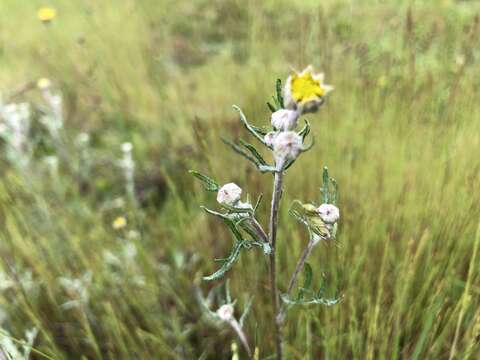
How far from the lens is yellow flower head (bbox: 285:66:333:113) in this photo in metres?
0.73

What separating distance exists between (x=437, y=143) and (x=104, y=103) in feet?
6.39

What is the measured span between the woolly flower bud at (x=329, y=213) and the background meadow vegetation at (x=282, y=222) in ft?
0.75

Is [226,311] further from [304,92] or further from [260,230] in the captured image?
[304,92]

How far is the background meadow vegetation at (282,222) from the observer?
1.12m

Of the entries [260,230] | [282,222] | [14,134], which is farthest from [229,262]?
[14,134]

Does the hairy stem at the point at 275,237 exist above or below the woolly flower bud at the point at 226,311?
above

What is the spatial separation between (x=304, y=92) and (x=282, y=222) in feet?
2.48

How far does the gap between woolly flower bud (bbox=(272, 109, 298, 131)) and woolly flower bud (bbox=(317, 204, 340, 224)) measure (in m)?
0.16

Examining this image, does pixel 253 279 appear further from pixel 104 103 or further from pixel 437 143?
pixel 104 103

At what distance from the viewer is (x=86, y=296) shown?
1411 millimetres

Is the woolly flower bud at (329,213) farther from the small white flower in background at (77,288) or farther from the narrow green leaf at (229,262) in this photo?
the small white flower in background at (77,288)

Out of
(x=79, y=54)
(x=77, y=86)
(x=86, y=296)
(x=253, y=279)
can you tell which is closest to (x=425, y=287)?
(x=253, y=279)

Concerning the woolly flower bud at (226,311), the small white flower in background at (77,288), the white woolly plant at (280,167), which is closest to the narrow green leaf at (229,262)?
the white woolly plant at (280,167)

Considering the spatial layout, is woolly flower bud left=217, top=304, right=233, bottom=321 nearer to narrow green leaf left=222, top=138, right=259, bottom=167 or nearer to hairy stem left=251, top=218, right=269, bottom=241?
hairy stem left=251, top=218, right=269, bottom=241
